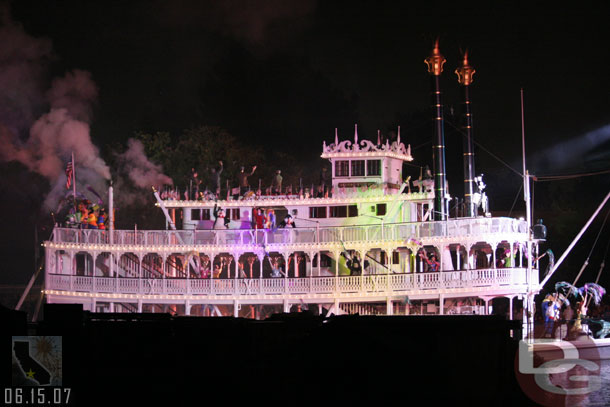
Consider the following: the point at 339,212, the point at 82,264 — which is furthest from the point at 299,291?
the point at 82,264

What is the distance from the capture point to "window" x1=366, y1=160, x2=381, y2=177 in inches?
1556

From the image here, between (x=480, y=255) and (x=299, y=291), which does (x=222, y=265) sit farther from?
(x=480, y=255)

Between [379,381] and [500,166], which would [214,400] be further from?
[500,166]

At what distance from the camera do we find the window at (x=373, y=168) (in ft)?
130

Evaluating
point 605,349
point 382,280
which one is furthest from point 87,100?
point 605,349

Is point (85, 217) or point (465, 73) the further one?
point (465, 73)

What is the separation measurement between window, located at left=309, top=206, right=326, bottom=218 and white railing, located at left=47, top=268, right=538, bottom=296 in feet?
12.1

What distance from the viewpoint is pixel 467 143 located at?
137ft

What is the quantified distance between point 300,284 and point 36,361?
18.6 metres

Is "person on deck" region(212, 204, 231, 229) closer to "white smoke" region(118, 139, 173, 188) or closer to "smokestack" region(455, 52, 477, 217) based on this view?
"white smoke" region(118, 139, 173, 188)

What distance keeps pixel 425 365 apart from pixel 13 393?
8496 mm

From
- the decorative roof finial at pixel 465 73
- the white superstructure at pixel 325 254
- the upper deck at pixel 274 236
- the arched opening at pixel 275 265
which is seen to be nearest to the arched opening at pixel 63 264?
the white superstructure at pixel 325 254

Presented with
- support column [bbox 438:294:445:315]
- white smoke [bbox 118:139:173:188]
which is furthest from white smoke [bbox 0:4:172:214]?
support column [bbox 438:294:445:315]

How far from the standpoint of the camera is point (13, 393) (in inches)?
731
